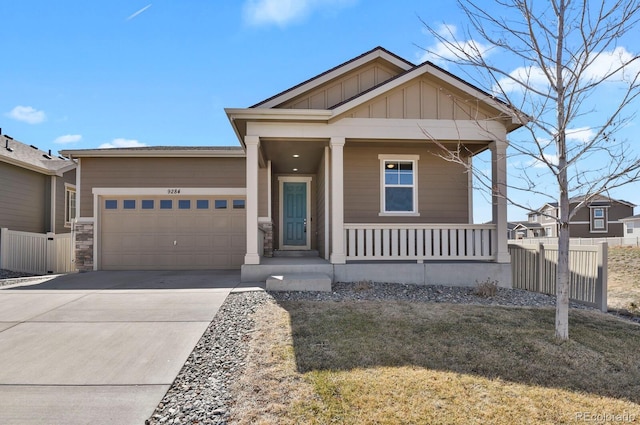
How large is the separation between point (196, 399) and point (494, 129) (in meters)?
7.85

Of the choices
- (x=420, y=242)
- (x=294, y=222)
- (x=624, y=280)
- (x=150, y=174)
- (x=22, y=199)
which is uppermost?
(x=150, y=174)

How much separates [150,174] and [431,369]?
10.2m

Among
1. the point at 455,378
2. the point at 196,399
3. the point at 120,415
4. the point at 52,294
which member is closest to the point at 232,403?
the point at 196,399

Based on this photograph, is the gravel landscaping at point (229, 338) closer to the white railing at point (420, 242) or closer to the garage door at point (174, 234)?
the white railing at point (420, 242)

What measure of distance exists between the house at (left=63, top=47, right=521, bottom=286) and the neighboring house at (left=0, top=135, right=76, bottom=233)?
3231mm

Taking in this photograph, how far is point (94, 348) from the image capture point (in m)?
3.84

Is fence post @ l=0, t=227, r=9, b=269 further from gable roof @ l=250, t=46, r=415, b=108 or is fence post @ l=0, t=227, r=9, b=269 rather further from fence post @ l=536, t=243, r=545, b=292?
fence post @ l=536, t=243, r=545, b=292

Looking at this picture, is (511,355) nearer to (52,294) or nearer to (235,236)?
(52,294)

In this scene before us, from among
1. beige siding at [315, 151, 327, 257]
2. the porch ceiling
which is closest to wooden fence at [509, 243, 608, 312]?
beige siding at [315, 151, 327, 257]

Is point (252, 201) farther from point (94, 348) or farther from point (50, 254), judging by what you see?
point (50, 254)

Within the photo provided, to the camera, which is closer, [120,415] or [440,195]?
[120,415]

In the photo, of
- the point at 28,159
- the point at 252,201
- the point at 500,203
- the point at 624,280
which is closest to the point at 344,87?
the point at 252,201

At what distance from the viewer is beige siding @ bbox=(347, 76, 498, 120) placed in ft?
25.6

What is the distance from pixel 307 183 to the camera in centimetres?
1179
